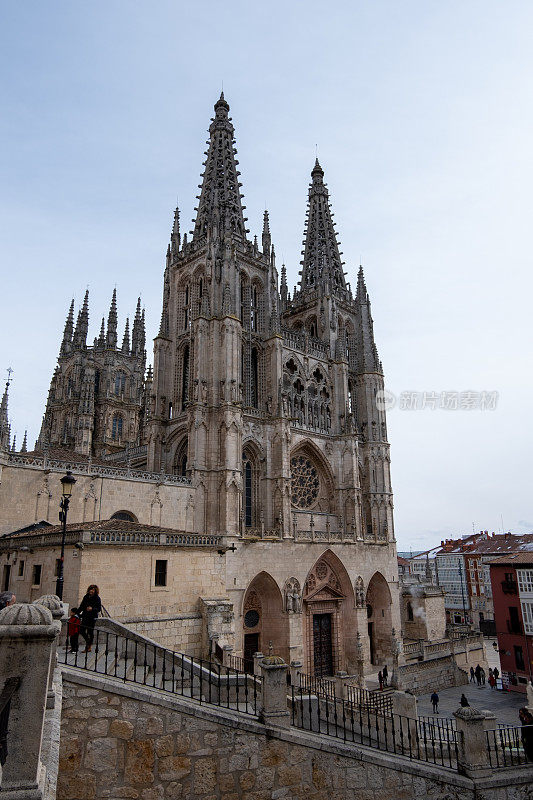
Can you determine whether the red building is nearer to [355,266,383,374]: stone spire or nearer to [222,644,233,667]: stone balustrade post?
[355,266,383,374]: stone spire

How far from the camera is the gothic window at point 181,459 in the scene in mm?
32375

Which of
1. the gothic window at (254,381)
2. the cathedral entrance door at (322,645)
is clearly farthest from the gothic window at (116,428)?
the cathedral entrance door at (322,645)

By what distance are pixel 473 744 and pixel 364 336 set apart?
117 ft

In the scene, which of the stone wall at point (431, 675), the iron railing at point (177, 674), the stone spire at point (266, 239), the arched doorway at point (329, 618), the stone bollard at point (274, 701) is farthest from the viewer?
the stone spire at point (266, 239)

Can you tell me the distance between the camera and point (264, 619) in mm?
29750

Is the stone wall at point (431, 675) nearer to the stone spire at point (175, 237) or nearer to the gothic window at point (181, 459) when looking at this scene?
the gothic window at point (181, 459)

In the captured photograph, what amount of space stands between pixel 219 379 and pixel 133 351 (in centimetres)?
3093

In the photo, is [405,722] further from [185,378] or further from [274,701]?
Result: [185,378]

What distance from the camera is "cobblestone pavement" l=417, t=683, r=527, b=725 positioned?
25894mm

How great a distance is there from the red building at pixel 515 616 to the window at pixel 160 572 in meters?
26.1

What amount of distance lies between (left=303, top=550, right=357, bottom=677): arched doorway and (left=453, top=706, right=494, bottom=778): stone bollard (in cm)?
2076

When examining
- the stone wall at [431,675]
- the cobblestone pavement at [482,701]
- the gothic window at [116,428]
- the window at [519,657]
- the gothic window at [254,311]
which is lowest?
the cobblestone pavement at [482,701]

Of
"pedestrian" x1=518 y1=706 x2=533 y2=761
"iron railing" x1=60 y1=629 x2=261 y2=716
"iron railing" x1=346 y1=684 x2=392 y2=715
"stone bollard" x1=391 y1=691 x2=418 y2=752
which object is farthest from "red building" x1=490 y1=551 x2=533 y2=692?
"iron railing" x1=60 y1=629 x2=261 y2=716

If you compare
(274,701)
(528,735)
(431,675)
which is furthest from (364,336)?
(274,701)
